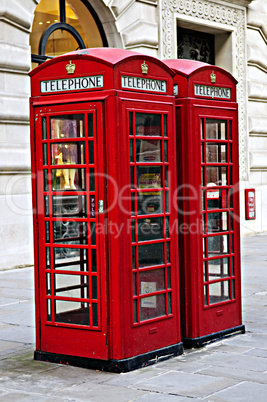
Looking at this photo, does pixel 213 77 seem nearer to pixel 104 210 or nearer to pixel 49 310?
pixel 104 210

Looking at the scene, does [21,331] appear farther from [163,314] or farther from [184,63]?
[184,63]

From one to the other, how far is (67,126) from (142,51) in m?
7.99

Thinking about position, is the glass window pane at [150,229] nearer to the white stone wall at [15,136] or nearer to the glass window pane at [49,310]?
the glass window pane at [49,310]

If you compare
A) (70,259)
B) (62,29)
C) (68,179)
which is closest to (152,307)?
(70,259)

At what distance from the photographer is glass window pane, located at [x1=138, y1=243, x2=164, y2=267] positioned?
5.43m

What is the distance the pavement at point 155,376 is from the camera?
15.2ft

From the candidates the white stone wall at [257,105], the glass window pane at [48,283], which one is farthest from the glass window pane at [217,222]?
the white stone wall at [257,105]

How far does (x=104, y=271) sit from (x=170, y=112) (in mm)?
1466

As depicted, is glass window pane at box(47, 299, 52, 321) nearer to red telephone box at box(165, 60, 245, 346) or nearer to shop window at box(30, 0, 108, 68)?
red telephone box at box(165, 60, 245, 346)

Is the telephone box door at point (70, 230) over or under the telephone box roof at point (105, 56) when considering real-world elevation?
under

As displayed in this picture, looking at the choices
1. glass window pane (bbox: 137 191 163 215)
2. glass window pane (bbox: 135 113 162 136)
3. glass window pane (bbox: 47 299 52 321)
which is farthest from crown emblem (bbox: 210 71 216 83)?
glass window pane (bbox: 47 299 52 321)

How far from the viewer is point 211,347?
596 cm

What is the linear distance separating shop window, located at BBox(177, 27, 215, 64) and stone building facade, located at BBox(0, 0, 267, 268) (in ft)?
0.40

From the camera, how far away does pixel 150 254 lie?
550 centimetres
